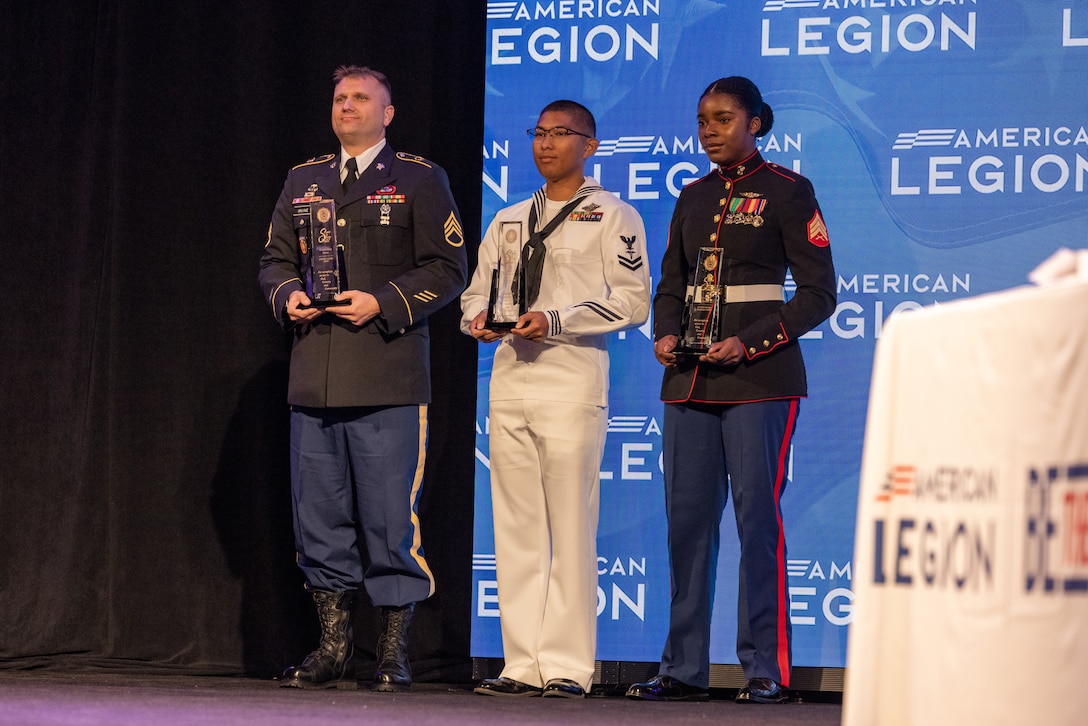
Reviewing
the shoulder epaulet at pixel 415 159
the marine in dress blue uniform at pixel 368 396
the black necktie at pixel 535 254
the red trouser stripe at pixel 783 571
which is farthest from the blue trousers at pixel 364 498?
the red trouser stripe at pixel 783 571

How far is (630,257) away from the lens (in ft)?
12.9

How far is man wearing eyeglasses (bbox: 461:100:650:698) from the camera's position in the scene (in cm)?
378

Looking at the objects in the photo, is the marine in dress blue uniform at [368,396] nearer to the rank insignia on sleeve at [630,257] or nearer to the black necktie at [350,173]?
the black necktie at [350,173]

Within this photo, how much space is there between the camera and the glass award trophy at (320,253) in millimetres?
3799

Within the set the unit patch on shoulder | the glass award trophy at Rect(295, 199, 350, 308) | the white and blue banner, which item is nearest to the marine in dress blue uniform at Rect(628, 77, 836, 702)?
the unit patch on shoulder

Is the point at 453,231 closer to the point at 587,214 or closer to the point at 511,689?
the point at 587,214

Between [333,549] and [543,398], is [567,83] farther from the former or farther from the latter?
[333,549]

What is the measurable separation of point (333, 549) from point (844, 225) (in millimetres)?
2102

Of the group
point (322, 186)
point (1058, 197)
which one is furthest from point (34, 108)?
Answer: point (1058, 197)

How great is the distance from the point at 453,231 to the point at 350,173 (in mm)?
392

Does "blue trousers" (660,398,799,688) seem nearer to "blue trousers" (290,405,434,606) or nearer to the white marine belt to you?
the white marine belt

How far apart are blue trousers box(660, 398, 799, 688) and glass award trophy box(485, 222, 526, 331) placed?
1.89 feet

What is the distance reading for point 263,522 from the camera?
464 centimetres

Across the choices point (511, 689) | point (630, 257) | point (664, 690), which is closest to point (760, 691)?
point (664, 690)
